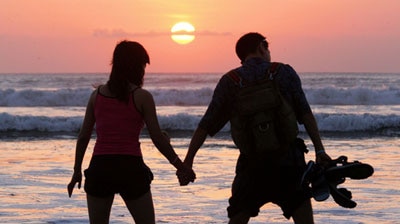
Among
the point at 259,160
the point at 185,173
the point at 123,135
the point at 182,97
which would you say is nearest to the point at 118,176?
the point at 123,135

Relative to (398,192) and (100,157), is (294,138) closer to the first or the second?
(100,157)

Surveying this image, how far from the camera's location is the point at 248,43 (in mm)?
5059

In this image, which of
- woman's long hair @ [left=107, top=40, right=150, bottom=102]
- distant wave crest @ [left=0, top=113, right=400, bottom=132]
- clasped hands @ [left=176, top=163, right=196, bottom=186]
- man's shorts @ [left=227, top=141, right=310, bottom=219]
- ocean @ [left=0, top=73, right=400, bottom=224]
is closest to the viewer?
woman's long hair @ [left=107, top=40, right=150, bottom=102]

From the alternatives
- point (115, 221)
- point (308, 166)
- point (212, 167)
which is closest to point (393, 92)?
point (212, 167)

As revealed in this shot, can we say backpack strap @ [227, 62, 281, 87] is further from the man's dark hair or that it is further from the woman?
the woman

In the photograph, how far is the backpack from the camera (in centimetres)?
482

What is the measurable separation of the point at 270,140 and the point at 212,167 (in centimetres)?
801

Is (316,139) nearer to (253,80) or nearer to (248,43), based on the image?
(253,80)

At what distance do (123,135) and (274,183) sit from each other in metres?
1.01

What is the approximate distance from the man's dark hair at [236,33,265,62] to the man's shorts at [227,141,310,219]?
0.67 meters

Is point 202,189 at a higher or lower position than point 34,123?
higher

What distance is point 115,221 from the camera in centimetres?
805

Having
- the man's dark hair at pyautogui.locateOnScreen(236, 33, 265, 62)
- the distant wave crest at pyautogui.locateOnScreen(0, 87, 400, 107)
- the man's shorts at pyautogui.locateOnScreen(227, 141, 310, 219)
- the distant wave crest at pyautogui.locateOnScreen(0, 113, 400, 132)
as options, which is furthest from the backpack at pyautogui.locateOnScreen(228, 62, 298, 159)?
the distant wave crest at pyautogui.locateOnScreen(0, 87, 400, 107)

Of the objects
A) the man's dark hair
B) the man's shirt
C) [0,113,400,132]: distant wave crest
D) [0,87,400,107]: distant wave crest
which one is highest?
the man's dark hair
